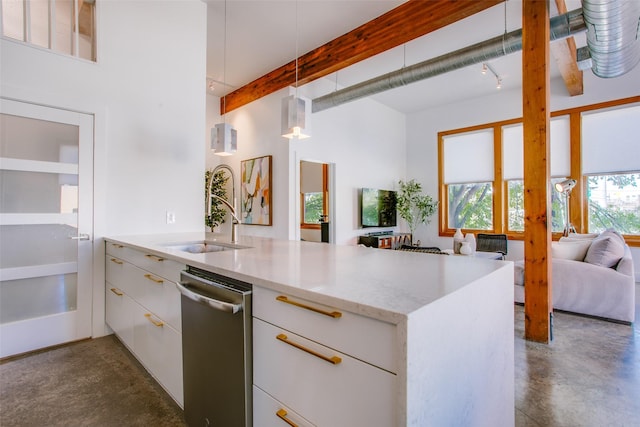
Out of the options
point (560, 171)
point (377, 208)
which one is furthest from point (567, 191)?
point (377, 208)

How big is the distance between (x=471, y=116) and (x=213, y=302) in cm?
697

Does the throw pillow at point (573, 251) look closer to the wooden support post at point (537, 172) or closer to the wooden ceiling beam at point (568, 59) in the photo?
the wooden support post at point (537, 172)

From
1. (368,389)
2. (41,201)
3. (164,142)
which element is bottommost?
(368,389)

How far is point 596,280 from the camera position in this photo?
10.8 ft

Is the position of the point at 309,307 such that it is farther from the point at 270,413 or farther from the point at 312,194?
the point at 312,194

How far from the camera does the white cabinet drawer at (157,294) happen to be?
Answer: 5.49 ft

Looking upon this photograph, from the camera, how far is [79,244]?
2.68 m

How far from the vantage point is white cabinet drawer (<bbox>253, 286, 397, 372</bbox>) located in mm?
783

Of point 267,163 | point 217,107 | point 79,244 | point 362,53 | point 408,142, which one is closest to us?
point 79,244

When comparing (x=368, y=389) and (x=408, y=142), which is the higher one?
(x=408, y=142)

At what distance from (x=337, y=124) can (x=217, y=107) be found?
8.35ft

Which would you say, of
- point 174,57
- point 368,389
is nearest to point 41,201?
point 174,57

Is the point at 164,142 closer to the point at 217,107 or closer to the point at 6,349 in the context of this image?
the point at 6,349

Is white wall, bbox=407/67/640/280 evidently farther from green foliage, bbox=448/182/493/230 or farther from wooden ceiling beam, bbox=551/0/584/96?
green foliage, bbox=448/182/493/230
